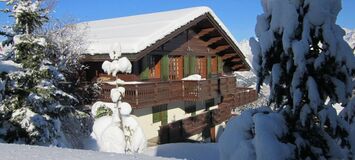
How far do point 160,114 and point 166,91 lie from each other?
9.75 feet

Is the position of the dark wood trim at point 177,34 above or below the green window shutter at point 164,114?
above

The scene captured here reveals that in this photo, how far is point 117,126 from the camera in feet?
45.6

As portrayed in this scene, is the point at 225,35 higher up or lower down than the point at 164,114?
higher up

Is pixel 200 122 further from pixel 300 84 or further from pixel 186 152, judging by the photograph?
pixel 300 84

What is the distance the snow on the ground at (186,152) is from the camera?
50.8 feet

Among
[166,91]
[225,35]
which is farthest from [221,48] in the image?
[166,91]

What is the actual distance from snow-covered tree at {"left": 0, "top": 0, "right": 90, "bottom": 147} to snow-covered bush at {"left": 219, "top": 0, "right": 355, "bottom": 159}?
923 cm

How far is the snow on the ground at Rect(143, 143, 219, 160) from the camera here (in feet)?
50.8

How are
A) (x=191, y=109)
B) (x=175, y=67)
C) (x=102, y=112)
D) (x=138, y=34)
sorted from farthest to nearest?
(x=191, y=109) → (x=175, y=67) → (x=138, y=34) → (x=102, y=112)

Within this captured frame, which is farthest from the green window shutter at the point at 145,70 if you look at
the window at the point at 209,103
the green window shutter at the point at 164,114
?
the window at the point at 209,103

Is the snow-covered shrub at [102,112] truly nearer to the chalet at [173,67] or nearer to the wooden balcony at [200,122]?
the chalet at [173,67]

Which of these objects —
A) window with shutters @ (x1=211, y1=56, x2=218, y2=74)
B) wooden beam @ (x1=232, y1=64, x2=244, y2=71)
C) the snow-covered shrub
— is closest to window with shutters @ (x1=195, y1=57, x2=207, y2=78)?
window with shutters @ (x1=211, y1=56, x2=218, y2=74)

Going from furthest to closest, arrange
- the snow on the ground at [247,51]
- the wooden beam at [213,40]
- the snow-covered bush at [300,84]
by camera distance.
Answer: the wooden beam at [213,40]
the snow on the ground at [247,51]
the snow-covered bush at [300,84]

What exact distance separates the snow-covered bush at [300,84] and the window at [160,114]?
1634cm
